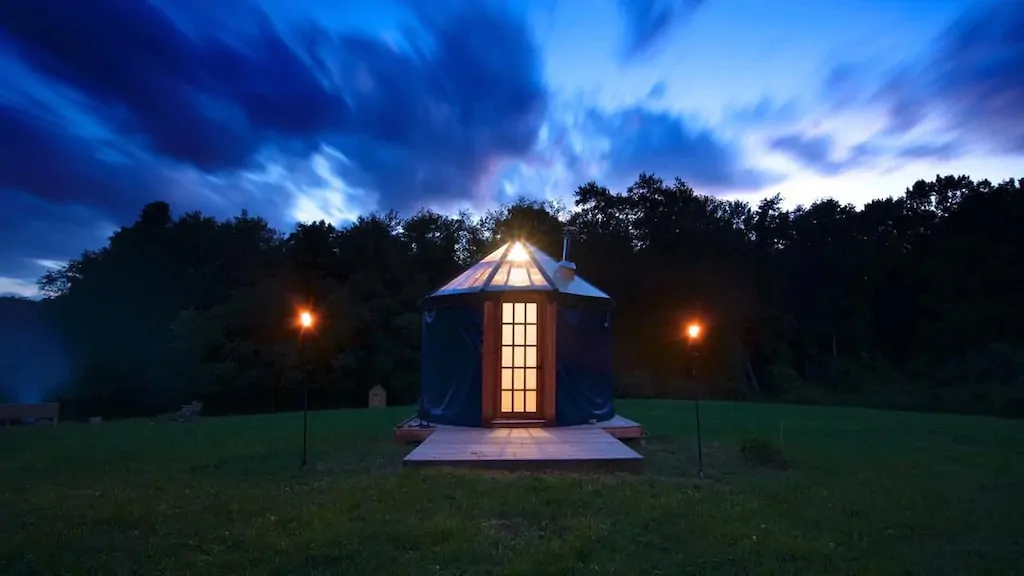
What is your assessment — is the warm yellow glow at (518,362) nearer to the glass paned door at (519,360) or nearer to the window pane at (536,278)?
the glass paned door at (519,360)

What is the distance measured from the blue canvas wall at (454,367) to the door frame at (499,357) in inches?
3.0

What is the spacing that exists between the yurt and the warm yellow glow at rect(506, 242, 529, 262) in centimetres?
56

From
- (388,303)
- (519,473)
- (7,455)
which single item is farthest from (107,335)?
(519,473)

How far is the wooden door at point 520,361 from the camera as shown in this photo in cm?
758

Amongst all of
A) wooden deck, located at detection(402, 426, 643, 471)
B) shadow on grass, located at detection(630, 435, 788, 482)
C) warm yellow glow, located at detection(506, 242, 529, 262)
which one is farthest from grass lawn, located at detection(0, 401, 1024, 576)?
warm yellow glow, located at detection(506, 242, 529, 262)

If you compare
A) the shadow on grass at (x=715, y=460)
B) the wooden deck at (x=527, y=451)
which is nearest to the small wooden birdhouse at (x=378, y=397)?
the wooden deck at (x=527, y=451)

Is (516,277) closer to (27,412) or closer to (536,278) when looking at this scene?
(536,278)

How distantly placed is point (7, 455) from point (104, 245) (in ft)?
54.0

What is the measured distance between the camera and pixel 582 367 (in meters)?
7.88

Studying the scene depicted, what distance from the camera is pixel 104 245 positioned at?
2086 centimetres

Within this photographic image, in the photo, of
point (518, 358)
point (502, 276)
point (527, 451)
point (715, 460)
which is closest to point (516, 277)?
point (502, 276)

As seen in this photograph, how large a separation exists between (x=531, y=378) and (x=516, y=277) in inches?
47.4

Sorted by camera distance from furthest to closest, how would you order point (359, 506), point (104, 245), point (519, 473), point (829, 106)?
point (104, 245), point (829, 106), point (519, 473), point (359, 506)

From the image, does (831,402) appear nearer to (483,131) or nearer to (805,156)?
(805,156)
